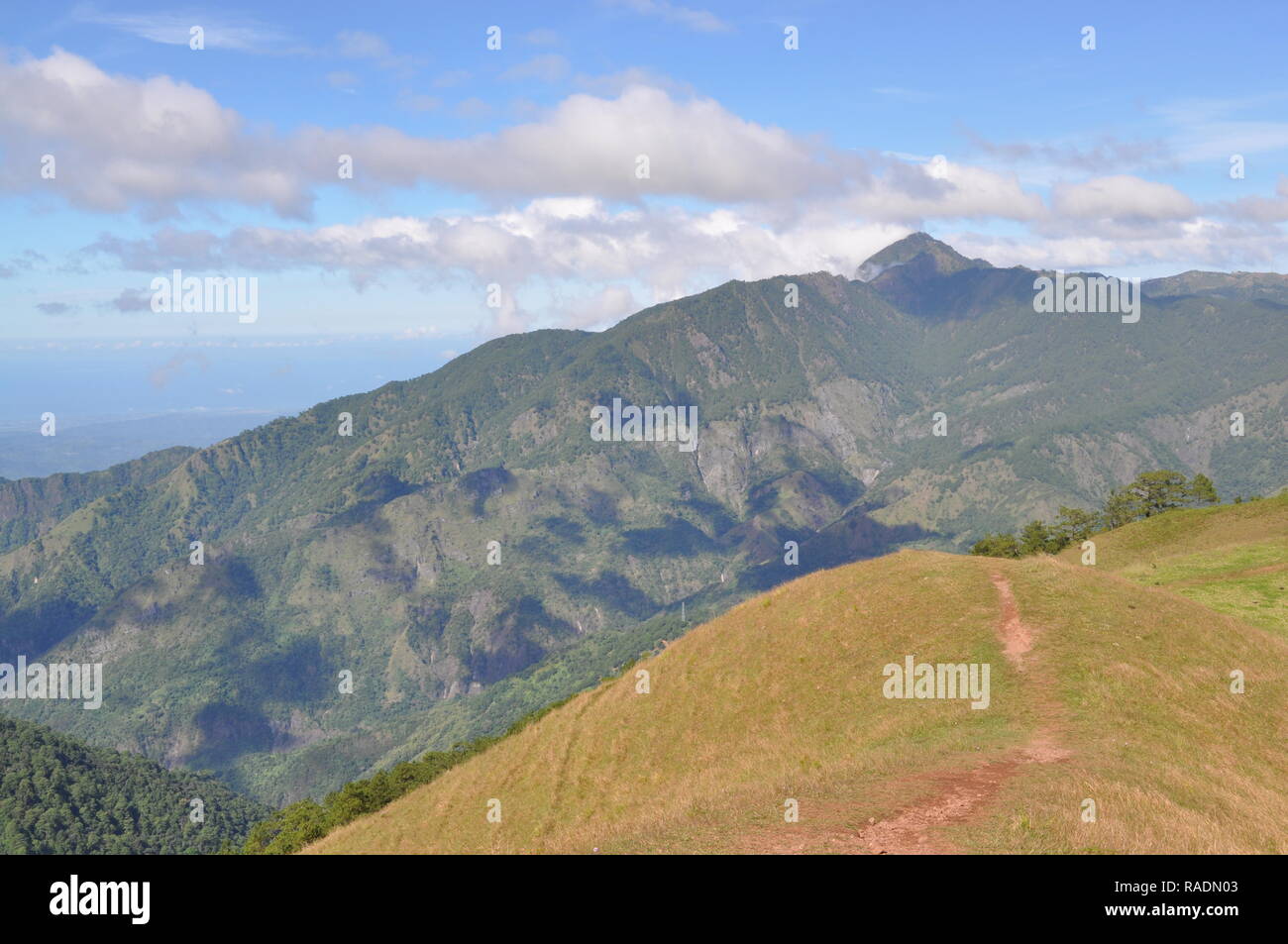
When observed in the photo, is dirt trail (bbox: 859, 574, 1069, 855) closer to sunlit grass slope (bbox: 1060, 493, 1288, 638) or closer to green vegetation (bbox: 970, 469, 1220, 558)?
sunlit grass slope (bbox: 1060, 493, 1288, 638)

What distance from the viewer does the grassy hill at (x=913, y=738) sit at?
91.5 ft

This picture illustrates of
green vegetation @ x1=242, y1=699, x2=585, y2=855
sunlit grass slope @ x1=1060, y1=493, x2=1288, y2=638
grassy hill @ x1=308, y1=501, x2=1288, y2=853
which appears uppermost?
sunlit grass slope @ x1=1060, y1=493, x2=1288, y2=638

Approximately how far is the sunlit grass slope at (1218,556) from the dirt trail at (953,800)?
3074 centimetres

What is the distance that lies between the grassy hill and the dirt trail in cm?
11

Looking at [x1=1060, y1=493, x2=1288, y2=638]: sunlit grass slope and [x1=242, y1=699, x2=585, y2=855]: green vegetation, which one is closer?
Answer: [x1=1060, y1=493, x2=1288, y2=638]: sunlit grass slope

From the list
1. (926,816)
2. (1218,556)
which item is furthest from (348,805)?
(1218,556)

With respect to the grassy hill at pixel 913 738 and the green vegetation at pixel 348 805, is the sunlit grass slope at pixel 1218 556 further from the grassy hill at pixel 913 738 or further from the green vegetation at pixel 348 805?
the green vegetation at pixel 348 805

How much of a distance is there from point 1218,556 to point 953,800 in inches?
2409

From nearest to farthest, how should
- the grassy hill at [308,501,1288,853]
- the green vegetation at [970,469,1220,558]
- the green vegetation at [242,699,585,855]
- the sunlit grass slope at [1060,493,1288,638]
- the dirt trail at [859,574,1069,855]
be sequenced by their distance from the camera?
the dirt trail at [859,574,1069,855] → the grassy hill at [308,501,1288,853] → the sunlit grass slope at [1060,493,1288,638] → the green vegetation at [242,699,585,855] → the green vegetation at [970,469,1220,558]

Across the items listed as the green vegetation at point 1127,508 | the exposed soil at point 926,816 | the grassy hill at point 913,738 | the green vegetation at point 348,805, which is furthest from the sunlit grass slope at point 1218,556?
the green vegetation at point 348,805

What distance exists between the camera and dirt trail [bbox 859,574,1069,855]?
25.9 m

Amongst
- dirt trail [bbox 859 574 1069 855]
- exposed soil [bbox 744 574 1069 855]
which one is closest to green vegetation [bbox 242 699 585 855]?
dirt trail [bbox 859 574 1069 855]
